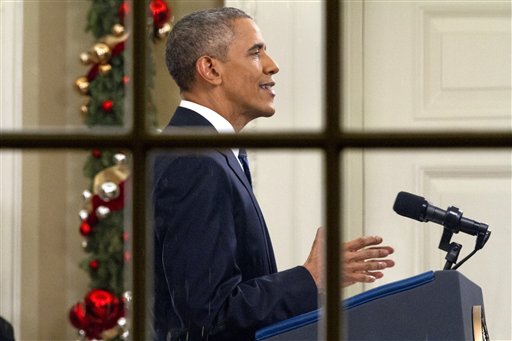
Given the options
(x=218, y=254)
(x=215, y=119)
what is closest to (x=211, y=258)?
(x=218, y=254)

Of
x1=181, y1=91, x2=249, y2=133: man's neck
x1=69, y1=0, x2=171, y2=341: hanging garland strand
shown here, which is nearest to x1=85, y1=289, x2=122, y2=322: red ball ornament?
x1=69, y1=0, x2=171, y2=341: hanging garland strand

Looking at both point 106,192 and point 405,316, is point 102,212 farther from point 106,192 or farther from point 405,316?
point 405,316

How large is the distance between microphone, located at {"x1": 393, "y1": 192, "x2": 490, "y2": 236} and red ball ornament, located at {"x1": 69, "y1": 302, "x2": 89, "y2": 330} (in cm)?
30

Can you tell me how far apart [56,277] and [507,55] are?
1.58 feet

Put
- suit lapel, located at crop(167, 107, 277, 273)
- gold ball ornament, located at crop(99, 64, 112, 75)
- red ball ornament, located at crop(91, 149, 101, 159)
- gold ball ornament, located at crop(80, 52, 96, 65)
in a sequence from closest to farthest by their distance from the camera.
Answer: suit lapel, located at crop(167, 107, 277, 273), red ball ornament, located at crop(91, 149, 101, 159), gold ball ornament, located at crop(80, 52, 96, 65), gold ball ornament, located at crop(99, 64, 112, 75)

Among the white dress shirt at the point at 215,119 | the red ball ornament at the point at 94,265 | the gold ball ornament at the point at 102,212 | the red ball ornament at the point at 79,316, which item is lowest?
the red ball ornament at the point at 79,316

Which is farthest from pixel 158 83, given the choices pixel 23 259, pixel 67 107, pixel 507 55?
pixel 507 55

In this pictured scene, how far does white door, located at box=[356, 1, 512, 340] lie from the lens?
909 millimetres

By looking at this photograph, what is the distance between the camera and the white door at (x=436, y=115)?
2.98ft

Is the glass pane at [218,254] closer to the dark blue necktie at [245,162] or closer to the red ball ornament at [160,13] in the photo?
the dark blue necktie at [245,162]

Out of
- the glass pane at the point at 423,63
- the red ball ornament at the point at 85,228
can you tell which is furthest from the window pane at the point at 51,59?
the glass pane at the point at 423,63

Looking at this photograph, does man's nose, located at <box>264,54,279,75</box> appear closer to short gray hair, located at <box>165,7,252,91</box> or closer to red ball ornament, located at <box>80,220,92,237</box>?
short gray hair, located at <box>165,7,252,91</box>

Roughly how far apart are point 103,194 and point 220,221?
243 millimetres

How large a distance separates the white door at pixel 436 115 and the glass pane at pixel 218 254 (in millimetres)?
93
